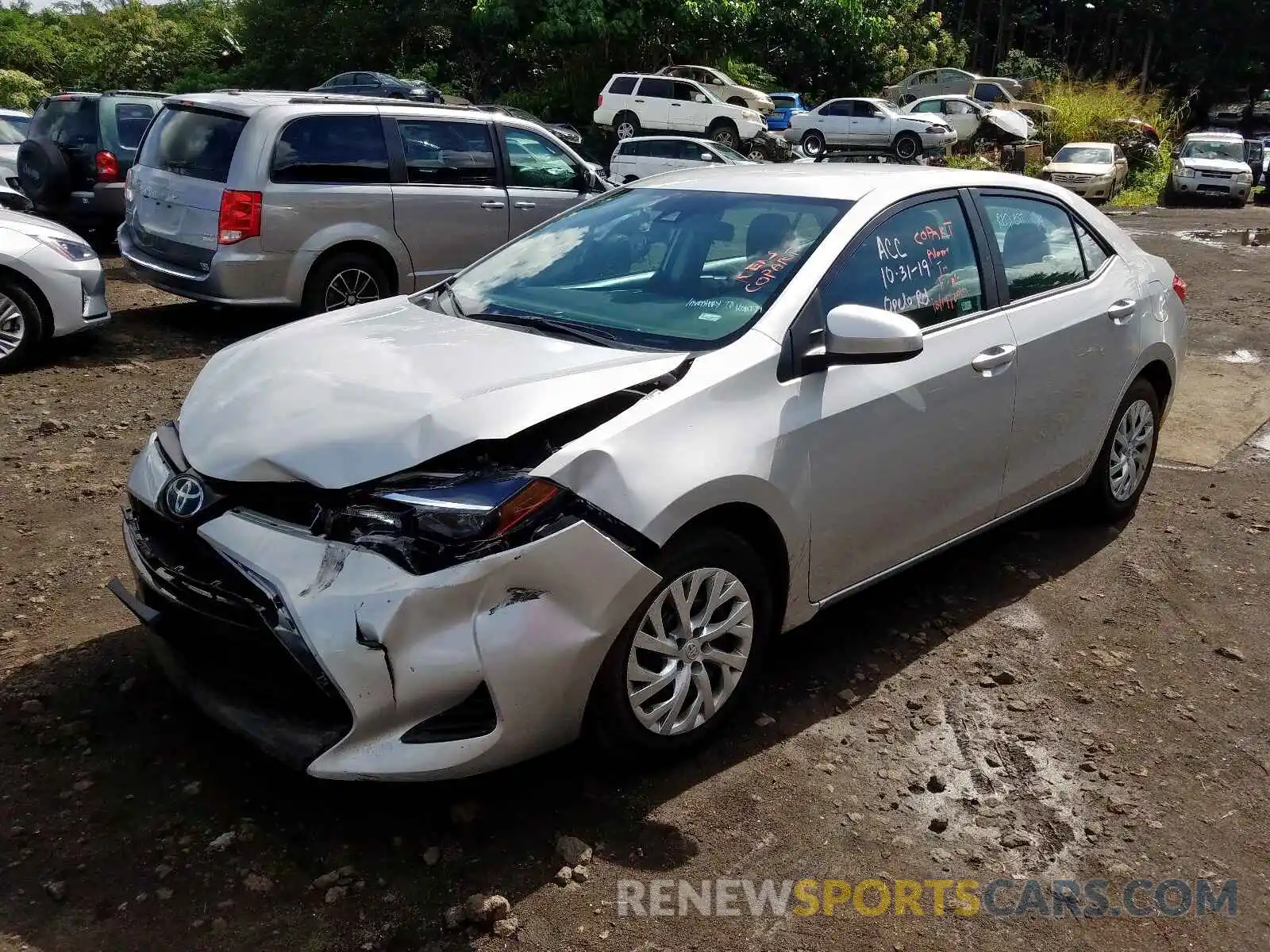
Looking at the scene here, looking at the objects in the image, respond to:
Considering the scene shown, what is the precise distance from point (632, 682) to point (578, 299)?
4.70 feet

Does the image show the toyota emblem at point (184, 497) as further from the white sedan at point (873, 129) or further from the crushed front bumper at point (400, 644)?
the white sedan at point (873, 129)

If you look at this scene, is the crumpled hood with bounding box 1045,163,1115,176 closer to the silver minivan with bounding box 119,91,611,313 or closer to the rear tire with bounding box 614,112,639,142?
the rear tire with bounding box 614,112,639,142

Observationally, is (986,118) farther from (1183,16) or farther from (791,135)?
(1183,16)

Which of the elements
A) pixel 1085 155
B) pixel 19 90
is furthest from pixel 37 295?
pixel 19 90

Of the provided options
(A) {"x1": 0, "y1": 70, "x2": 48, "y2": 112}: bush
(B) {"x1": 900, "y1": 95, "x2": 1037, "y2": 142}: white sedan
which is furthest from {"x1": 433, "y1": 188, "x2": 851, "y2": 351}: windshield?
(A) {"x1": 0, "y1": 70, "x2": 48, "y2": 112}: bush

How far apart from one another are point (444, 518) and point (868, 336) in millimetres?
1430

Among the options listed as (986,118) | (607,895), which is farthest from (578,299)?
(986,118)

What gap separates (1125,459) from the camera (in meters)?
5.25

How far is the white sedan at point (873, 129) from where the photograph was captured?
29.1m

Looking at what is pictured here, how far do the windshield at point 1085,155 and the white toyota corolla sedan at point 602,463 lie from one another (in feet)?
77.1

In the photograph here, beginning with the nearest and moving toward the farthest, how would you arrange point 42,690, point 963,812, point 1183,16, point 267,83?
point 963,812, point 42,690, point 267,83, point 1183,16

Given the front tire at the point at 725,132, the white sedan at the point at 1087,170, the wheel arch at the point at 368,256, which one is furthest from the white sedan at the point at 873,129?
the wheel arch at the point at 368,256

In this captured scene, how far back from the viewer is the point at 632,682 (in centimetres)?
305

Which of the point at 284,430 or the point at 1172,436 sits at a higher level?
the point at 284,430
